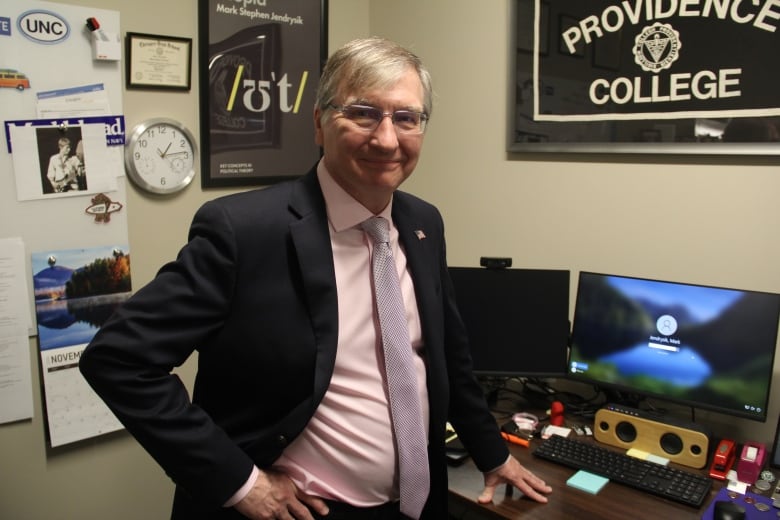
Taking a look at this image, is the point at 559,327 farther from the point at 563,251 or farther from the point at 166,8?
the point at 166,8

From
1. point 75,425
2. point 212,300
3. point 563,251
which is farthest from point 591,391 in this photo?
point 75,425

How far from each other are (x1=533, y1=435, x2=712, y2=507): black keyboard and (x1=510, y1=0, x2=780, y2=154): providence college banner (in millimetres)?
838

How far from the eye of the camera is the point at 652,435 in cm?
176

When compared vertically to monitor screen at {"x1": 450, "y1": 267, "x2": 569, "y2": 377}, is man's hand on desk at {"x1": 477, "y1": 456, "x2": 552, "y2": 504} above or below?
below

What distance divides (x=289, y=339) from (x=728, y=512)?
99cm

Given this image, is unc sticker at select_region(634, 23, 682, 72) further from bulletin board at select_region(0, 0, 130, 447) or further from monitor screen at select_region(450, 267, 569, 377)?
bulletin board at select_region(0, 0, 130, 447)

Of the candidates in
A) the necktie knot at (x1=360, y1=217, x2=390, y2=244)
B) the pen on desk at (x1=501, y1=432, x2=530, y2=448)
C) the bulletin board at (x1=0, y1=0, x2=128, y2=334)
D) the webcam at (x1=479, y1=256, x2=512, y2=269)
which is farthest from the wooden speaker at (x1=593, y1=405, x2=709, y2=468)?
the bulletin board at (x1=0, y1=0, x2=128, y2=334)

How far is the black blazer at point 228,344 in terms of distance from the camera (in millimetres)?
1120

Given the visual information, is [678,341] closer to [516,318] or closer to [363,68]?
[516,318]

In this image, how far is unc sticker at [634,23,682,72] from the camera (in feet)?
6.07

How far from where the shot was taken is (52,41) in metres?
1.91

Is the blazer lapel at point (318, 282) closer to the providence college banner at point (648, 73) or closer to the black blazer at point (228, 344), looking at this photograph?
the black blazer at point (228, 344)

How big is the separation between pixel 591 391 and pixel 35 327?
170 cm

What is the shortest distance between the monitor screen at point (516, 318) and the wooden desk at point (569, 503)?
0.40m
